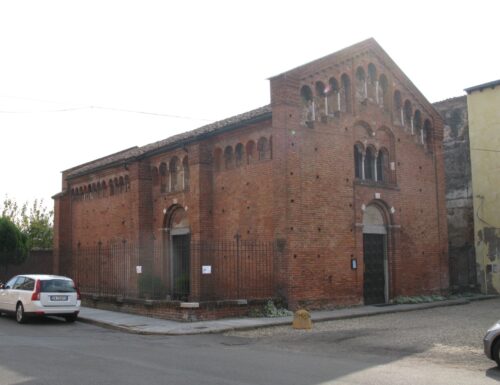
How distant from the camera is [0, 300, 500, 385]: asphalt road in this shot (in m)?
9.02

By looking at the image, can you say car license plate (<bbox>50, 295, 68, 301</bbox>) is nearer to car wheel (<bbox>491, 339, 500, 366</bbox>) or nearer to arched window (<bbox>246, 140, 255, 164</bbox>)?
arched window (<bbox>246, 140, 255, 164</bbox>)

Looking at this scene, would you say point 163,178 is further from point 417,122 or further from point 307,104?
point 417,122

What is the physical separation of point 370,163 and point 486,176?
8445 millimetres

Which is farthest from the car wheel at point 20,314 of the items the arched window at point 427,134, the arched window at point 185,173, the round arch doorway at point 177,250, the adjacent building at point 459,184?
the adjacent building at point 459,184

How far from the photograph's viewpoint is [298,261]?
19328mm

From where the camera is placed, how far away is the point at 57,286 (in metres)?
17.8

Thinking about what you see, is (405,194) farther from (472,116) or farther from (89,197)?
(89,197)

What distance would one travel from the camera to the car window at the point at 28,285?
17.7 metres

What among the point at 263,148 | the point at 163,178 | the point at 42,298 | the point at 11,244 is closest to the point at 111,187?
the point at 163,178

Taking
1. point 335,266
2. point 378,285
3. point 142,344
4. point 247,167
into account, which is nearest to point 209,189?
point 247,167

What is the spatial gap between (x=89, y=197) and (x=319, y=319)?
1809 centimetres

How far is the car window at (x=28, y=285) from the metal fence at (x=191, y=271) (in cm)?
473

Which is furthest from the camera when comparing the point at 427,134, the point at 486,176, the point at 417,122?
the point at 486,176

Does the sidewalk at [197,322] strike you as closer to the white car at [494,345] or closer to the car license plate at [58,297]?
the car license plate at [58,297]
